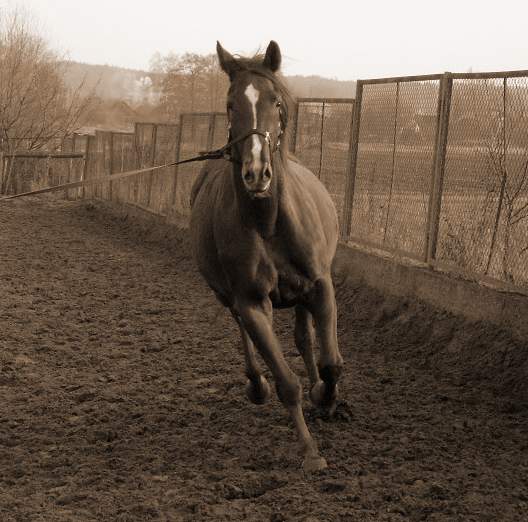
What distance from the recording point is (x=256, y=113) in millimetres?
4379

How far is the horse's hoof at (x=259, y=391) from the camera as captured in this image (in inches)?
219

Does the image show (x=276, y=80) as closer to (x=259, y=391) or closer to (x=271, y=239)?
(x=271, y=239)

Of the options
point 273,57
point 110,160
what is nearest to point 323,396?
point 273,57

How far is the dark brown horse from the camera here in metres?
4.45

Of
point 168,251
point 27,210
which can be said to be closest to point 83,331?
point 168,251

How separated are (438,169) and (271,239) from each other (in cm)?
355

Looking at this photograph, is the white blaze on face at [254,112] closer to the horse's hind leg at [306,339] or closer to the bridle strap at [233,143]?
the bridle strap at [233,143]

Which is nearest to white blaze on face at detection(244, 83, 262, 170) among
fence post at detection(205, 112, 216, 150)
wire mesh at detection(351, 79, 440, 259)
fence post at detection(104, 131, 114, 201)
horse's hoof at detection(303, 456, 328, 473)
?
horse's hoof at detection(303, 456, 328, 473)

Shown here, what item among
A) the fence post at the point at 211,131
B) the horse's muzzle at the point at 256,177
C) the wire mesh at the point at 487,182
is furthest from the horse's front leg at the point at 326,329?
the fence post at the point at 211,131

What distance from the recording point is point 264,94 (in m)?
4.44

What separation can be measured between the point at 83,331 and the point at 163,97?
53.9 m

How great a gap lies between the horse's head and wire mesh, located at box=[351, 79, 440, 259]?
3800mm

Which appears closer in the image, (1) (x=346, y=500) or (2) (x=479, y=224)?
(1) (x=346, y=500)

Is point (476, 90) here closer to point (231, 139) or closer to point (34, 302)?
point (231, 139)
